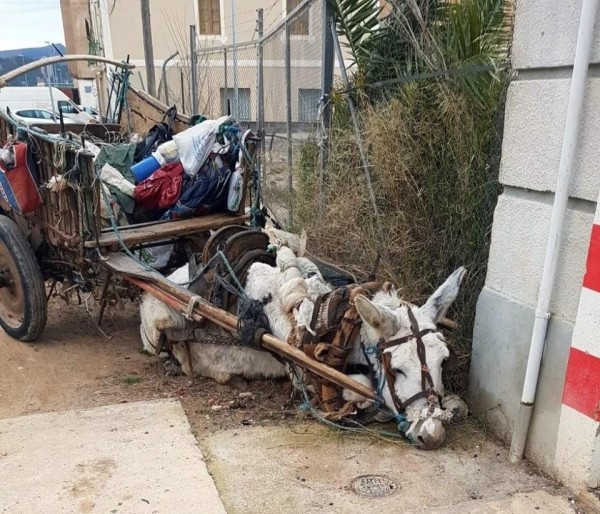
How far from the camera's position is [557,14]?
2.82 meters

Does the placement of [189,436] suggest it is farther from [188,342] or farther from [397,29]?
[397,29]

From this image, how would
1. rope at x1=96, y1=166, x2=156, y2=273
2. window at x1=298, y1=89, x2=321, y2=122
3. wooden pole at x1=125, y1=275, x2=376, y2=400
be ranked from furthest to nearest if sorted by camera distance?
window at x1=298, y1=89, x2=321, y2=122 → rope at x1=96, y1=166, x2=156, y2=273 → wooden pole at x1=125, y1=275, x2=376, y2=400

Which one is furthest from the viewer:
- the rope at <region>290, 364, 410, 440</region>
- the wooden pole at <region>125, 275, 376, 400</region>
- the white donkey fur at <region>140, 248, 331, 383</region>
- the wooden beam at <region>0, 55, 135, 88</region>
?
the wooden beam at <region>0, 55, 135, 88</region>

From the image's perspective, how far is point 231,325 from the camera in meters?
3.63

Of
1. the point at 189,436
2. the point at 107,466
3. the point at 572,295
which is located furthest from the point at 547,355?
the point at 107,466

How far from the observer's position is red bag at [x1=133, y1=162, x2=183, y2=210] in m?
5.07

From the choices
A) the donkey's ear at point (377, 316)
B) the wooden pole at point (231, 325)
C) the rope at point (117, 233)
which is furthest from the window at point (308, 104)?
the donkey's ear at point (377, 316)

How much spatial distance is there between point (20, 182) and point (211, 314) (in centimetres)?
215

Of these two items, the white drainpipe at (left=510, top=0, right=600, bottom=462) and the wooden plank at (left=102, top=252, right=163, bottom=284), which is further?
the wooden plank at (left=102, top=252, right=163, bottom=284)

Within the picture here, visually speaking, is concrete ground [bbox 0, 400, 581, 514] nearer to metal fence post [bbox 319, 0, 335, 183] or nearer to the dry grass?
Answer: the dry grass

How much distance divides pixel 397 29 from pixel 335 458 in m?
3.94

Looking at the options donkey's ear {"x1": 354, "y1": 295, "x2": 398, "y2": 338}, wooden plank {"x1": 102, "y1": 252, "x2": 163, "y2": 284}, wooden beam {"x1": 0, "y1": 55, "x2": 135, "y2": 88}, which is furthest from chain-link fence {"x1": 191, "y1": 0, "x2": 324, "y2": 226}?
donkey's ear {"x1": 354, "y1": 295, "x2": 398, "y2": 338}

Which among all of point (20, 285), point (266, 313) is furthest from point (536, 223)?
point (20, 285)

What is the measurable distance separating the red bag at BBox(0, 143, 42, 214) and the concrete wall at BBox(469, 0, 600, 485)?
11.6ft
